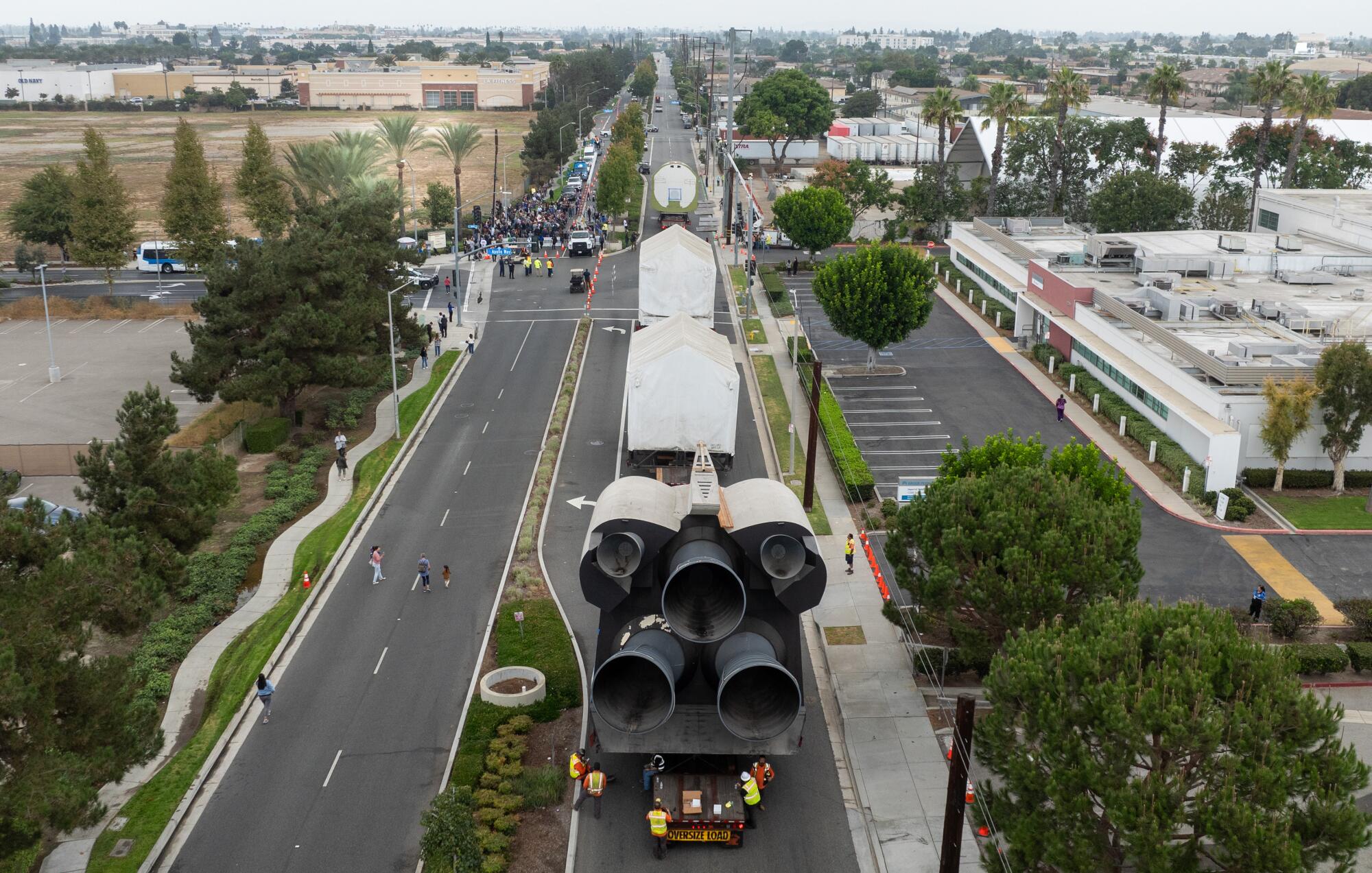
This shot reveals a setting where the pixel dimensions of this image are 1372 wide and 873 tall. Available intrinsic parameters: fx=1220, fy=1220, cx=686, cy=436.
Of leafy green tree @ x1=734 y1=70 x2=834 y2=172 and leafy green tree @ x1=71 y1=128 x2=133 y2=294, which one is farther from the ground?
leafy green tree @ x1=734 y1=70 x2=834 y2=172

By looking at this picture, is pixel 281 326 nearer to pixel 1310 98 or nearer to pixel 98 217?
pixel 98 217

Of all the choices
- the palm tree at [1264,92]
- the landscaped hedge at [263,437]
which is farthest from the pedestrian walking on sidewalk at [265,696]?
the palm tree at [1264,92]

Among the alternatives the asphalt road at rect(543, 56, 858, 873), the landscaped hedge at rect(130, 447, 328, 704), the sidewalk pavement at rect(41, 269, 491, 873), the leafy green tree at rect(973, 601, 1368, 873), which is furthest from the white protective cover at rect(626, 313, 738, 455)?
the leafy green tree at rect(973, 601, 1368, 873)

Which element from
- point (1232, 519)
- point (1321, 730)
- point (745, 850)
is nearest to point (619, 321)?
point (1232, 519)

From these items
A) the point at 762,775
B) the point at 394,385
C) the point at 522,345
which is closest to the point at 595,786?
the point at 762,775

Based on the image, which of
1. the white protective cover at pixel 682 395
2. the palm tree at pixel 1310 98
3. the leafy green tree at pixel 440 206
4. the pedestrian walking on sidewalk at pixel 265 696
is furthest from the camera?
the leafy green tree at pixel 440 206

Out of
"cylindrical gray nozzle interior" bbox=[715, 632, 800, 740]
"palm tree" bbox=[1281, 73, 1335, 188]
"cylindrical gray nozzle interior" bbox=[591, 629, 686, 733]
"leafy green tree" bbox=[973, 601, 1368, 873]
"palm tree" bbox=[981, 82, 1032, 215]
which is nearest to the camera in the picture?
"leafy green tree" bbox=[973, 601, 1368, 873]

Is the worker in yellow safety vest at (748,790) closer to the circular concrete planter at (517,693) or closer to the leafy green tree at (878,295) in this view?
the circular concrete planter at (517,693)

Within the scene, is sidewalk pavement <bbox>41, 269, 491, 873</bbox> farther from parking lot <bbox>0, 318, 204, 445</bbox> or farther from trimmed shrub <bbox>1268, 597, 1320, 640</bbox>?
trimmed shrub <bbox>1268, 597, 1320, 640</bbox>
